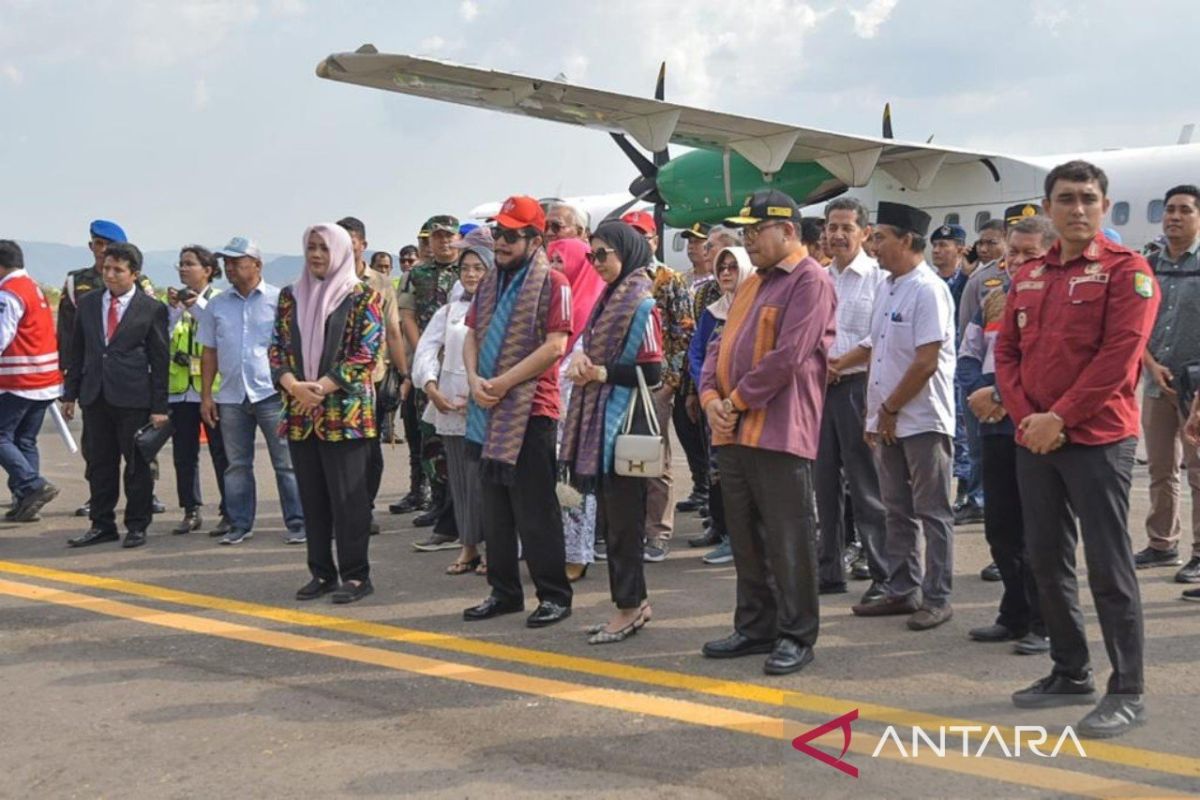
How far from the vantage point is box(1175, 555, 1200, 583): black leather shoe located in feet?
20.5

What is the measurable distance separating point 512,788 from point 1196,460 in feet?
14.9

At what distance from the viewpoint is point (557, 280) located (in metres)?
5.72

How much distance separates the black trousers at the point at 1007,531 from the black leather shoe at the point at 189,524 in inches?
207

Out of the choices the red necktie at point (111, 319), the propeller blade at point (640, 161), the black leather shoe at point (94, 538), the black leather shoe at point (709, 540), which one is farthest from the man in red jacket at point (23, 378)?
the propeller blade at point (640, 161)

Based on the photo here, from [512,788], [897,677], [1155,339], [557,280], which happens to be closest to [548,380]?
[557,280]

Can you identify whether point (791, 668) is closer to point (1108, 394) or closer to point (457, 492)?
point (1108, 394)

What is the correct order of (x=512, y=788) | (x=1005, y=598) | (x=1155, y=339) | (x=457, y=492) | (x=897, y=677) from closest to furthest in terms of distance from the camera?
1. (x=512, y=788)
2. (x=897, y=677)
3. (x=1005, y=598)
4. (x=1155, y=339)
5. (x=457, y=492)

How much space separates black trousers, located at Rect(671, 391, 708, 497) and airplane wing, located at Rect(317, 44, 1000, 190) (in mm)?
8404

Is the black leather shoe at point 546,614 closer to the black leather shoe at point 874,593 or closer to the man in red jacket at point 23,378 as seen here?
the black leather shoe at point 874,593

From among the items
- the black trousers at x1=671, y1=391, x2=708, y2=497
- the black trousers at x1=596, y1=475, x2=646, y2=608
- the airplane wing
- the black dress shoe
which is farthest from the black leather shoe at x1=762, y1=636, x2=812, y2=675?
the airplane wing

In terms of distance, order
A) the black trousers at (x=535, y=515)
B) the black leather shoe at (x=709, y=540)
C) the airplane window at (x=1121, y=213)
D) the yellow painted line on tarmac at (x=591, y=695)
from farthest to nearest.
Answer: the airplane window at (x=1121, y=213) → the black leather shoe at (x=709, y=540) → the black trousers at (x=535, y=515) → the yellow painted line on tarmac at (x=591, y=695)

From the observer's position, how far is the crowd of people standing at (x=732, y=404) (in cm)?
426

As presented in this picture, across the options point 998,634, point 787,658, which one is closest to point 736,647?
point 787,658

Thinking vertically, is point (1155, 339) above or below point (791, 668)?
above
